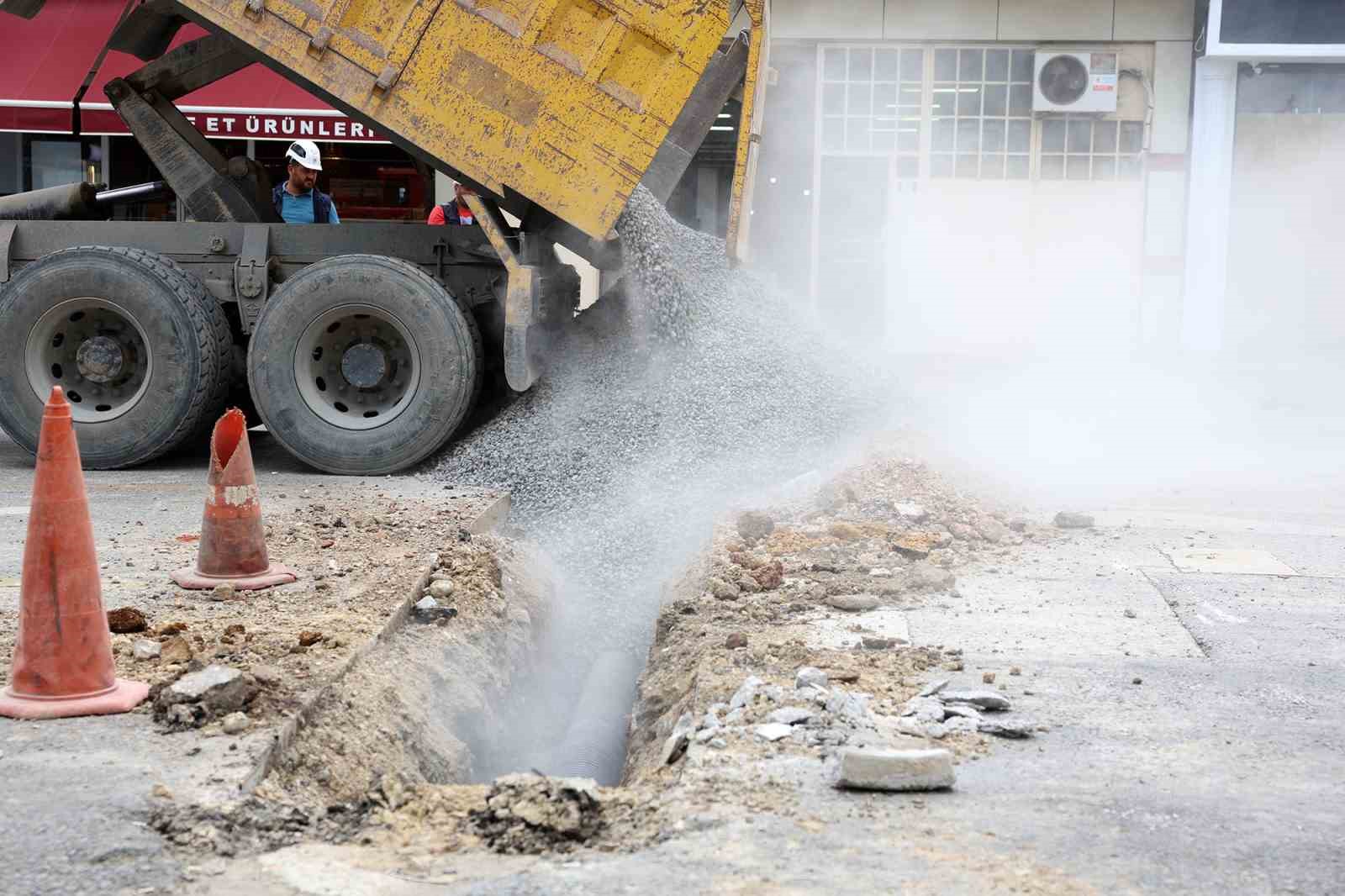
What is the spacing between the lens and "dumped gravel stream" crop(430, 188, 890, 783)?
284 inches

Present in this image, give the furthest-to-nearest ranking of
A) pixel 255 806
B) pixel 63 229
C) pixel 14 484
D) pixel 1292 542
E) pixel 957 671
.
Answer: pixel 63 229 < pixel 14 484 < pixel 1292 542 < pixel 957 671 < pixel 255 806

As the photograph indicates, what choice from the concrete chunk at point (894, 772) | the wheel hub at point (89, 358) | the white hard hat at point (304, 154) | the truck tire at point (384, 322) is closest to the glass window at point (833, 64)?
the white hard hat at point (304, 154)

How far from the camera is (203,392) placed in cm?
864

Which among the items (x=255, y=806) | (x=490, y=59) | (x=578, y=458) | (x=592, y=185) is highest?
(x=490, y=59)

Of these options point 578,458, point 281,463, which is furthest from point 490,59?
point 281,463

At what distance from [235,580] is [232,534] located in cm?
18

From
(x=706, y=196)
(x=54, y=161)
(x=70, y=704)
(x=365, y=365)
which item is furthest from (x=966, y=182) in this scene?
(x=70, y=704)

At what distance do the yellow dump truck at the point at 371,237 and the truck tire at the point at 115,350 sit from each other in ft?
0.04

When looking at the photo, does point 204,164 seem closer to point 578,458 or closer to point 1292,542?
point 578,458

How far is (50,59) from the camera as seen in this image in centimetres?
1402

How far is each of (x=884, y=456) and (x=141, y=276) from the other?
448 cm

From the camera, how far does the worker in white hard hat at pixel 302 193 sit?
9758 mm

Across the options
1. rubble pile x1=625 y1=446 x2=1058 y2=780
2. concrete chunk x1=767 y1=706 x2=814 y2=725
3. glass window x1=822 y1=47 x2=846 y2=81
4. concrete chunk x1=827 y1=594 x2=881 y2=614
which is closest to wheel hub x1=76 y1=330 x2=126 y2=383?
rubble pile x1=625 y1=446 x2=1058 y2=780

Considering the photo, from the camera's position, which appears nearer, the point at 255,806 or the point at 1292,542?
the point at 255,806
